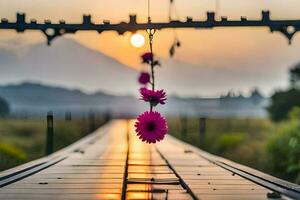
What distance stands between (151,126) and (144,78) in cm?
235

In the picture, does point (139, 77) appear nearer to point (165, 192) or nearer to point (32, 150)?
point (165, 192)

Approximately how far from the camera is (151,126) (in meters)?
7.45

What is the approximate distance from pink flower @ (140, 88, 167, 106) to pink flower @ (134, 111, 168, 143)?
6.3 inches

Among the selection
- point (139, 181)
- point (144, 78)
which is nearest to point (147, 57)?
point (144, 78)

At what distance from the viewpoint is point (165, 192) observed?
836cm

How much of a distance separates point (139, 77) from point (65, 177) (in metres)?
1.90

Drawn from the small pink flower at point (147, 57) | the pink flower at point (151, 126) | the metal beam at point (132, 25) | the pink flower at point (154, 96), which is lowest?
the pink flower at point (151, 126)

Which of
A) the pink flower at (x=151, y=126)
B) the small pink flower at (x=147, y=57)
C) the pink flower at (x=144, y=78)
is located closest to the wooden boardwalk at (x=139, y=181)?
the pink flower at (x=151, y=126)

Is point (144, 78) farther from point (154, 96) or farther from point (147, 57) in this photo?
point (154, 96)

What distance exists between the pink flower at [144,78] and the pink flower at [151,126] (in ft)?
7.46

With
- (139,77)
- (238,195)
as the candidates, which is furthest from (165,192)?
(139,77)

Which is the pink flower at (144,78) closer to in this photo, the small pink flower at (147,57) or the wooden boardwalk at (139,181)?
the small pink flower at (147,57)

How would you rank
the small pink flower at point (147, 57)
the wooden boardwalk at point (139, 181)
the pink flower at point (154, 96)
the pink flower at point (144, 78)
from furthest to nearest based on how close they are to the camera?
the pink flower at point (144, 78) < the small pink flower at point (147, 57) < the wooden boardwalk at point (139, 181) < the pink flower at point (154, 96)

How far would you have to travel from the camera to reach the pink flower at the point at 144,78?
9.72 metres
